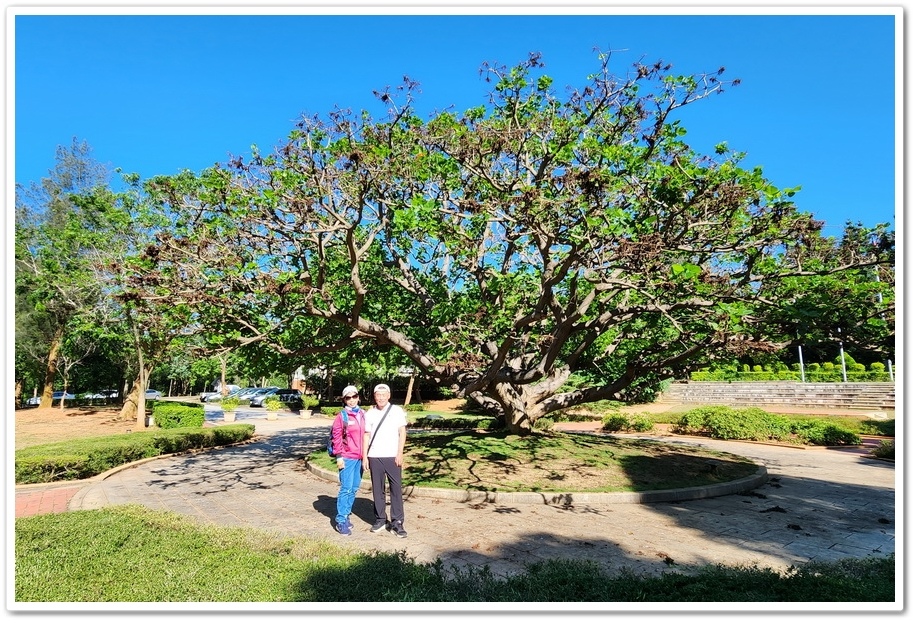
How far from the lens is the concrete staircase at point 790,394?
24.9 m

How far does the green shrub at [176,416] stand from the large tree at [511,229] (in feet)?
47.8

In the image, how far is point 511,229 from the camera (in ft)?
27.0

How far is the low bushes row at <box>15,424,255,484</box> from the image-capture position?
952 centimetres

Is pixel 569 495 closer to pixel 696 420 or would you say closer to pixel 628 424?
pixel 696 420

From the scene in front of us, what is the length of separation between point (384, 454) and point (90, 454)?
838cm

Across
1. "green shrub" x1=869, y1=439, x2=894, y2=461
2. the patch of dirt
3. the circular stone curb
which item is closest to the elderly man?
→ the circular stone curb

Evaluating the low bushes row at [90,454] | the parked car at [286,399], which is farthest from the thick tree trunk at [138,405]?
the parked car at [286,399]

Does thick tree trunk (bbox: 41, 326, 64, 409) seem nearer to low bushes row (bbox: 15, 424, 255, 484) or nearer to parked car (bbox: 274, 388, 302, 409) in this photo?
parked car (bbox: 274, 388, 302, 409)

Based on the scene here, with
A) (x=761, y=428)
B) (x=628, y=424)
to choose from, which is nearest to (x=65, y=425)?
(x=628, y=424)

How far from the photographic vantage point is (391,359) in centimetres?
1231

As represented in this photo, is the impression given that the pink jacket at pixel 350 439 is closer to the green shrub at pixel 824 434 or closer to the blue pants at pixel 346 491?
the blue pants at pixel 346 491

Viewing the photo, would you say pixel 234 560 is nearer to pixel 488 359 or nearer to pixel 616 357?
pixel 488 359
